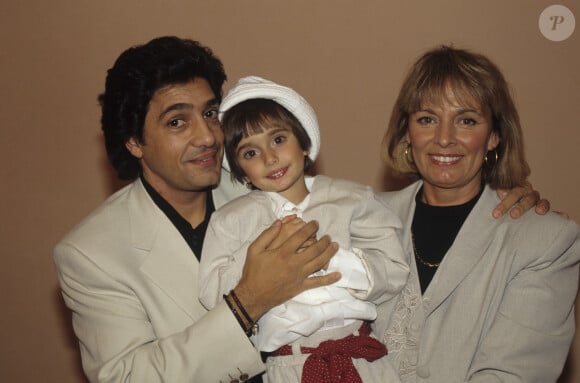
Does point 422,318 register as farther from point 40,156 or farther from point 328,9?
point 40,156

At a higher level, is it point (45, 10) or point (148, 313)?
point (45, 10)

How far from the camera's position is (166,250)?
8.54 ft

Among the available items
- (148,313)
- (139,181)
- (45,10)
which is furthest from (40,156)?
(148,313)

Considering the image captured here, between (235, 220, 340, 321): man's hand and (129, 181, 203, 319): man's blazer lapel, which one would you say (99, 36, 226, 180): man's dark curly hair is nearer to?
(129, 181, 203, 319): man's blazer lapel

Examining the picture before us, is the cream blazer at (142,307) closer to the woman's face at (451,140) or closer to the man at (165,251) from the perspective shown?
the man at (165,251)

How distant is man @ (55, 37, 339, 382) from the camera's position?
7.64 ft

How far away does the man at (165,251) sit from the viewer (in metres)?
2.33

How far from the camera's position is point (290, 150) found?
244cm

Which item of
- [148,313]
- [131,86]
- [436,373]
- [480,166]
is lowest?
[436,373]

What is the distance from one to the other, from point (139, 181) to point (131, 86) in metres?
0.41

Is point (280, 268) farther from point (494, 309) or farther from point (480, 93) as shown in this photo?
point (480, 93)
